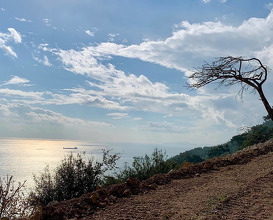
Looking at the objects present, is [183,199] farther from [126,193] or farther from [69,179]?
[69,179]

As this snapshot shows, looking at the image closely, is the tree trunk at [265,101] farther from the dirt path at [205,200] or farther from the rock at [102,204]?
the rock at [102,204]

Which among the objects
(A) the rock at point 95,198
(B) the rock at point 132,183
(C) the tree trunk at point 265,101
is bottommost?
(A) the rock at point 95,198

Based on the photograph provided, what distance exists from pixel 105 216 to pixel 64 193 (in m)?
6.72

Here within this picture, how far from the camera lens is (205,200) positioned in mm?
6277

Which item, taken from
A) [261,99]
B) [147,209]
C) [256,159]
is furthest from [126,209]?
[256,159]

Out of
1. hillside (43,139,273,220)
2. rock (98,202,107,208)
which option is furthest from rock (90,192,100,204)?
rock (98,202,107,208)

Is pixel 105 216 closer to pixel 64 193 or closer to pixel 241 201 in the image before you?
pixel 241 201

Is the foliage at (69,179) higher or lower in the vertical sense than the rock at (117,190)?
lower

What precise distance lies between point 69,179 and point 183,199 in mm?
6746

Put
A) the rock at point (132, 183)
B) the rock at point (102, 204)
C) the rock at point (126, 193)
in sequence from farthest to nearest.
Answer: the rock at point (132, 183)
the rock at point (126, 193)
the rock at point (102, 204)

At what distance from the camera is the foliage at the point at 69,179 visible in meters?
11.5

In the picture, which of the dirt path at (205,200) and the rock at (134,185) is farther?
the rock at (134,185)

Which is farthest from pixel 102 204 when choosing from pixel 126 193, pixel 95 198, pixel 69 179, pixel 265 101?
pixel 69 179

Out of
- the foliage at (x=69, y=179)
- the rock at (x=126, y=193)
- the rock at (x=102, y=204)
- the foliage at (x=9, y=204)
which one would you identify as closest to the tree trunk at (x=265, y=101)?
the rock at (x=126, y=193)
